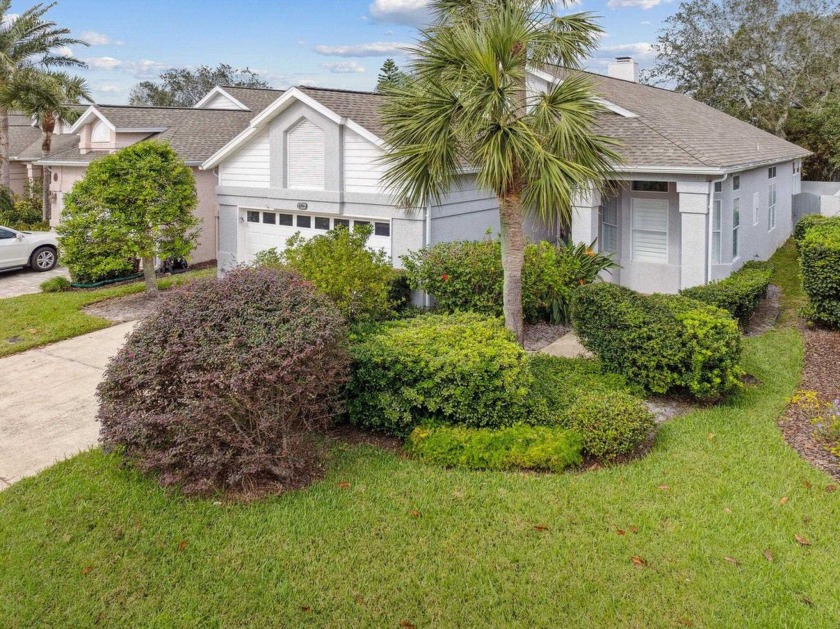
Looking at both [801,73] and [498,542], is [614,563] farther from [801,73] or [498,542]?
[801,73]

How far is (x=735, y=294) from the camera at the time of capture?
451 inches

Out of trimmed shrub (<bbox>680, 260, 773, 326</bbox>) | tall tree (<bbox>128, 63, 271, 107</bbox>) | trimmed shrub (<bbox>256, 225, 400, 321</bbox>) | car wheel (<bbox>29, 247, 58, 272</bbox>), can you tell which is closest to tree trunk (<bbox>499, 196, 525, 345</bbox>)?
trimmed shrub (<bbox>256, 225, 400, 321</bbox>)

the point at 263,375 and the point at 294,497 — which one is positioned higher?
the point at 263,375

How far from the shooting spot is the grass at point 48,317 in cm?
1227

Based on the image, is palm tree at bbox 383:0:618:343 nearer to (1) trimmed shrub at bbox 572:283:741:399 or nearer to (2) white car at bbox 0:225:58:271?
(1) trimmed shrub at bbox 572:283:741:399

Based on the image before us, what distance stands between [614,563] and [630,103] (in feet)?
47.3

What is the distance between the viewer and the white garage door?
14.1 meters

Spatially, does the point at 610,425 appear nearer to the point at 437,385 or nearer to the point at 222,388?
the point at 437,385

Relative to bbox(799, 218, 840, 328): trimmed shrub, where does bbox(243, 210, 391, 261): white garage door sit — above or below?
above

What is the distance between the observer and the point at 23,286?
716 inches

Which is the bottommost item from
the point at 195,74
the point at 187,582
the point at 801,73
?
the point at 187,582

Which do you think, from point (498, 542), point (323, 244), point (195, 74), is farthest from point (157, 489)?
point (195, 74)

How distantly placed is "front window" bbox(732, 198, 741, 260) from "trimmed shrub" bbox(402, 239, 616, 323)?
174 inches

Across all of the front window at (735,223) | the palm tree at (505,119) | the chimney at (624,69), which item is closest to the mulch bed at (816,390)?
the front window at (735,223)
